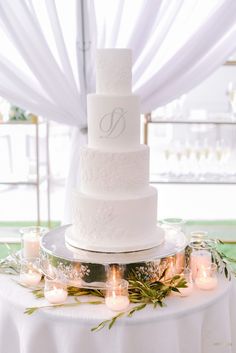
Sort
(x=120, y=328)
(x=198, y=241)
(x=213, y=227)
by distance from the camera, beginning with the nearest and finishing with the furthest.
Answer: (x=120, y=328)
(x=198, y=241)
(x=213, y=227)

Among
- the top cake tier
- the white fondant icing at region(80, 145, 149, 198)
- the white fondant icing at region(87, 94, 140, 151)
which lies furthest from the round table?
the top cake tier

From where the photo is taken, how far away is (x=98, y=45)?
10.3 ft

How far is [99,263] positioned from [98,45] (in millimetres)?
1638

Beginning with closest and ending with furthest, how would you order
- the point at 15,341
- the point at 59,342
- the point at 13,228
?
the point at 59,342 < the point at 15,341 < the point at 13,228

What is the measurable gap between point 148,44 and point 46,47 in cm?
62

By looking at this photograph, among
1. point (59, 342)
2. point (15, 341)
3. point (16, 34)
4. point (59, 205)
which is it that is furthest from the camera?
point (59, 205)

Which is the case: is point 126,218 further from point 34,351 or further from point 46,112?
point 46,112

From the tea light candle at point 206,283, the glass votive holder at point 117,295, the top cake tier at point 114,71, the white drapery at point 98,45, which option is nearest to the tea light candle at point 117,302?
the glass votive holder at point 117,295

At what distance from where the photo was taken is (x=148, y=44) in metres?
3.19

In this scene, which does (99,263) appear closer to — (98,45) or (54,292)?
(54,292)

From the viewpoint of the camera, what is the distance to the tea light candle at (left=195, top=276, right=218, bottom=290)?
207 cm

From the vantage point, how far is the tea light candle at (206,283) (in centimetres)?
207

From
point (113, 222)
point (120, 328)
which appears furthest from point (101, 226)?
point (120, 328)

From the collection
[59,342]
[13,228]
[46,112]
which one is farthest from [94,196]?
[13,228]
